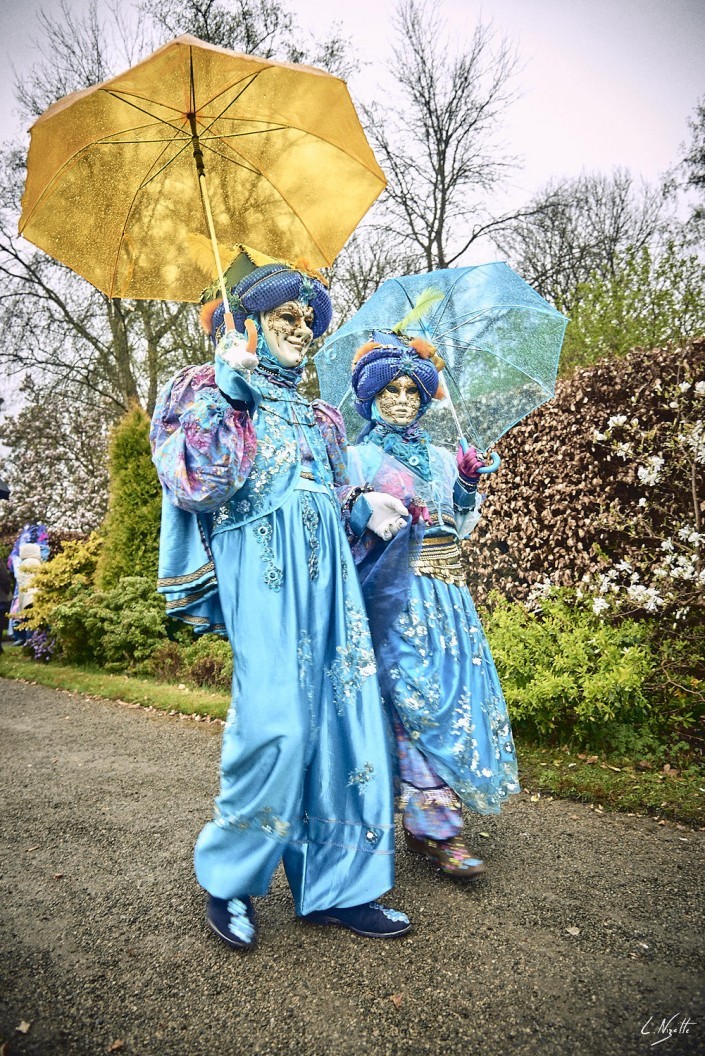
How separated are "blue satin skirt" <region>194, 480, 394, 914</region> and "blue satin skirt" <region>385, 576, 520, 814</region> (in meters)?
0.44

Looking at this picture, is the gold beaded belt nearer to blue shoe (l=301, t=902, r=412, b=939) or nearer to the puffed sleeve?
the puffed sleeve

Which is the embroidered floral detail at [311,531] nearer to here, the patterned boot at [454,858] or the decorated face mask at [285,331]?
the decorated face mask at [285,331]

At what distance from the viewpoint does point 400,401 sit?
304 centimetres

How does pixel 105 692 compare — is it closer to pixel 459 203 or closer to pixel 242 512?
pixel 242 512

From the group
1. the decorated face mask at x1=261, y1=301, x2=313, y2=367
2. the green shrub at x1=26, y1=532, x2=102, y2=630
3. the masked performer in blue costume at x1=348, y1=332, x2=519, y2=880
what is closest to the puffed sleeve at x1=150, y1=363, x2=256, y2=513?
the decorated face mask at x1=261, y1=301, x2=313, y2=367

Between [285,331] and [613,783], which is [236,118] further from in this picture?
[613,783]

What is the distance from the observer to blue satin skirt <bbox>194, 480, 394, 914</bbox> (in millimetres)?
2014

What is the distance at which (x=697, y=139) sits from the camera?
1113 cm

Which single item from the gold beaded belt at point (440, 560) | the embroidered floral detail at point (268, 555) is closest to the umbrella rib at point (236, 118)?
the embroidered floral detail at point (268, 555)

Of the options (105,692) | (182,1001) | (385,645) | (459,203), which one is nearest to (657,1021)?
(182,1001)

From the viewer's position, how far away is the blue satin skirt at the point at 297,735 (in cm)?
201

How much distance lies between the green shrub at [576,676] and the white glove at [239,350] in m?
2.59

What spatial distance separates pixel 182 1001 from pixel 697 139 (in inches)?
534

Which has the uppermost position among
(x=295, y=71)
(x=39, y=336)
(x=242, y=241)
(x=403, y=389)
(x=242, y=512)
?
(x=39, y=336)
